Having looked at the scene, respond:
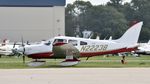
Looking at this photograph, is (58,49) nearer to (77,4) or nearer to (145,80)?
(145,80)

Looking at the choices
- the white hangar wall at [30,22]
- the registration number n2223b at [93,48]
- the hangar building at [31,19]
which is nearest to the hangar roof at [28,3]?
the hangar building at [31,19]

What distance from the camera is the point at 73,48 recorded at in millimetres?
35094

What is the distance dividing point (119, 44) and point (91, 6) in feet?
375

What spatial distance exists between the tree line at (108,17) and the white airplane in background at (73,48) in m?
77.7

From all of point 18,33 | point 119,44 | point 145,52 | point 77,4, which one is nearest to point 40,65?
point 119,44

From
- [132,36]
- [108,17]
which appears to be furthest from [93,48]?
[108,17]

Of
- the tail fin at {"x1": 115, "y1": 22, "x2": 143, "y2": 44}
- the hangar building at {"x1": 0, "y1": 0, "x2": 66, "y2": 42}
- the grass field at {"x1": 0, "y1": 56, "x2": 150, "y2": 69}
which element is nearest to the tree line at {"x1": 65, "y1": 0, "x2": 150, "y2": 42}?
the hangar building at {"x1": 0, "y1": 0, "x2": 66, "y2": 42}

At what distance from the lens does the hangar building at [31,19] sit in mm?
83625

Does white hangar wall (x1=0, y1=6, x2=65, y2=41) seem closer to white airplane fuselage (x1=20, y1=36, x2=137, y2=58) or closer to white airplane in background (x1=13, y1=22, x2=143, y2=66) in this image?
white airplane in background (x1=13, y1=22, x2=143, y2=66)

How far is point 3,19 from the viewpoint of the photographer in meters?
84.6

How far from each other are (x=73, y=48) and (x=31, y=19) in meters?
50.3

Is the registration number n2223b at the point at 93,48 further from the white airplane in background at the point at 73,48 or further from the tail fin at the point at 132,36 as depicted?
the tail fin at the point at 132,36

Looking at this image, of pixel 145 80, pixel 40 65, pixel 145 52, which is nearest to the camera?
pixel 145 80

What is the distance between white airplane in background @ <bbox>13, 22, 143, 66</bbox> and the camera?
115 ft
